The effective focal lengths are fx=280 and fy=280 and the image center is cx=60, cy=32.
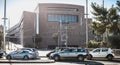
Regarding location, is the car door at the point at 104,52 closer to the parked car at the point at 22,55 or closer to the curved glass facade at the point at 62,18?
the parked car at the point at 22,55

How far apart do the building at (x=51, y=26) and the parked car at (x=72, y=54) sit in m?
78.2

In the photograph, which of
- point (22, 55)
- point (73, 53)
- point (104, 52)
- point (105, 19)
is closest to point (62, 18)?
point (105, 19)

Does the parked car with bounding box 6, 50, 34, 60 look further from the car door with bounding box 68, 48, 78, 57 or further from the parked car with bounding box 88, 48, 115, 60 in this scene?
the parked car with bounding box 88, 48, 115, 60

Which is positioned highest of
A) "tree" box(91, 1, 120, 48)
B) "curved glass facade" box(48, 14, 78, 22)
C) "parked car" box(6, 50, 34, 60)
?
"curved glass facade" box(48, 14, 78, 22)

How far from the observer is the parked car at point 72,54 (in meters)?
34.6

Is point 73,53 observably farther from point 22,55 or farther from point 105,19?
point 105,19

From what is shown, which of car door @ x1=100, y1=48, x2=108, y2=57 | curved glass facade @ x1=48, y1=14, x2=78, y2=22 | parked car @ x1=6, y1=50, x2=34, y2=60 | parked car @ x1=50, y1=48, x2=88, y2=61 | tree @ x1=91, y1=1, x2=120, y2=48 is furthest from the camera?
curved glass facade @ x1=48, y1=14, x2=78, y2=22

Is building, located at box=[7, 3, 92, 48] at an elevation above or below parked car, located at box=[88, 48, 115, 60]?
above

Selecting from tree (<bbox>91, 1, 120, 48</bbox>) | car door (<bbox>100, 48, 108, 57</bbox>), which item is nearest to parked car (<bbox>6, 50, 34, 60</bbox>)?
car door (<bbox>100, 48, 108, 57</bbox>)

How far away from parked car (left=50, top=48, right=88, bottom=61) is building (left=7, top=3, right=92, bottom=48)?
257 feet

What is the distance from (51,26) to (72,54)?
84.0m

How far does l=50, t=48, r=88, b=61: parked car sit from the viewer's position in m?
34.6

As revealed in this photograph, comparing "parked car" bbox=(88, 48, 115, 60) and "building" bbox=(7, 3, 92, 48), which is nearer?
"parked car" bbox=(88, 48, 115, 60)

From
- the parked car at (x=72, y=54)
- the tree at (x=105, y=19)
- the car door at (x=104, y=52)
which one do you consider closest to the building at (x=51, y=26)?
the tree at (x=105, y=19)
